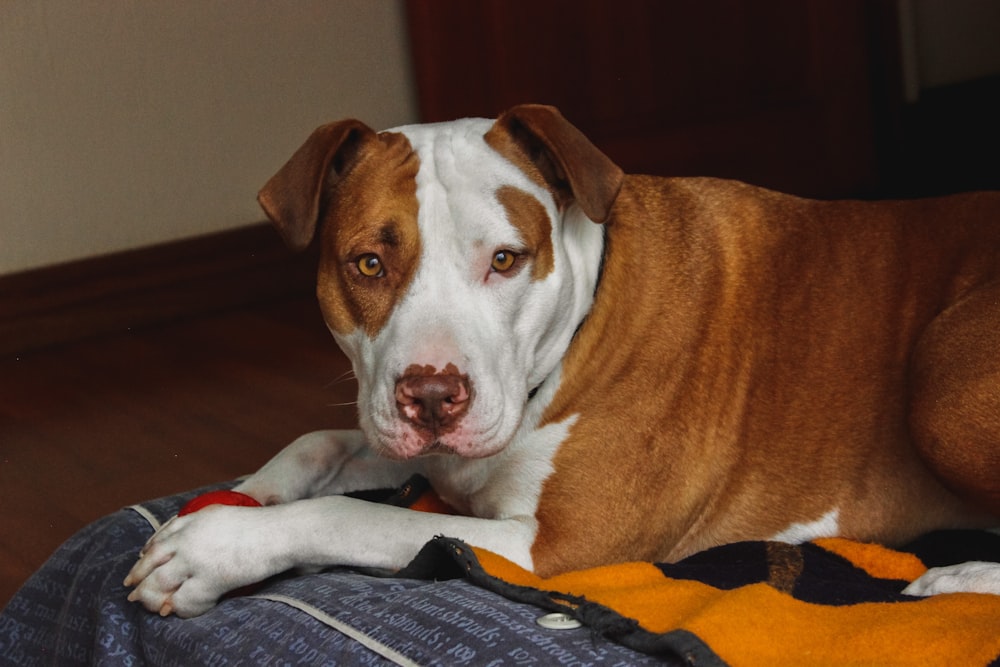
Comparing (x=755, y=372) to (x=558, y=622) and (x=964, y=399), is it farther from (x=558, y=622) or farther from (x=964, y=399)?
(x=558, y=622)

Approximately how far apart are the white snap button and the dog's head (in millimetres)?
339

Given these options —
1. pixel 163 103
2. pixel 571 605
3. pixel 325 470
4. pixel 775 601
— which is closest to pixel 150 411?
pixel 163 103

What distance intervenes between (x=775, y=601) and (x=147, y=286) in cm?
410

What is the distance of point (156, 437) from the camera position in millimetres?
4461

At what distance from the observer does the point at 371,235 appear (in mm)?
2414

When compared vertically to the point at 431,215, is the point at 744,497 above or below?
below

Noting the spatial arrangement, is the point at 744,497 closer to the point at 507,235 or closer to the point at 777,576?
the point at 777,576

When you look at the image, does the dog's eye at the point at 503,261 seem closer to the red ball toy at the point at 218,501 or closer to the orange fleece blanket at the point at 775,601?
the orange fleece blanket at the point at 775,601

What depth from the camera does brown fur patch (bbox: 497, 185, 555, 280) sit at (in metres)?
2.43

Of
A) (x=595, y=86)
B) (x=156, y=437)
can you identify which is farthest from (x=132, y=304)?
(x=595, y=86)

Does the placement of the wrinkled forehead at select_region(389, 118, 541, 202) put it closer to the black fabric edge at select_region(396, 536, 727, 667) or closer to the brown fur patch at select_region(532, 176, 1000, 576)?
Result: the brown fur patch at select_region(532, 176, 1000, 576)

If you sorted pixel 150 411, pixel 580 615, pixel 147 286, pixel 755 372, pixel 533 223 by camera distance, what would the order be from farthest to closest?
pixel 147 286 → pixel 150 411 → pixel 755 372 → pixel 533 223 → pixel 580 615

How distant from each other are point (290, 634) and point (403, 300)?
613 millimetres

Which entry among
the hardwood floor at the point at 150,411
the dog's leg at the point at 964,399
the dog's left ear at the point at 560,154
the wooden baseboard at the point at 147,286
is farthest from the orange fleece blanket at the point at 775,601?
the wooden baseboard at the point at 147,286
